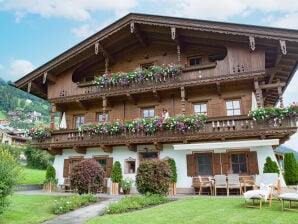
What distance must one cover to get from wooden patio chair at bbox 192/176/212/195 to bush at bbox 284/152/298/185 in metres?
5.34

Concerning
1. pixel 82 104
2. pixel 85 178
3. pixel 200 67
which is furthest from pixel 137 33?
pixel 85 178

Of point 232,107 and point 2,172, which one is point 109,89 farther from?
point 2,172

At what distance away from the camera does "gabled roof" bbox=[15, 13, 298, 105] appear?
44.5 feet

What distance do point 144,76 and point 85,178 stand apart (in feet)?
23.0

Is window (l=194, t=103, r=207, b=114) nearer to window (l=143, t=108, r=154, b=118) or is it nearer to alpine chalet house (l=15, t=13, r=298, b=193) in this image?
alpine chalet house (l=15, t=13, r=298, b=193)

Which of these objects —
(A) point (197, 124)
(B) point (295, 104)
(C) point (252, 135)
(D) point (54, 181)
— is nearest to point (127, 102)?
(A) point (197, 124)

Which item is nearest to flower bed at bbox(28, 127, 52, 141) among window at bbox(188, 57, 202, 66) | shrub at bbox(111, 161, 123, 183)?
shrub at bbox(111, 161, 123, 183)

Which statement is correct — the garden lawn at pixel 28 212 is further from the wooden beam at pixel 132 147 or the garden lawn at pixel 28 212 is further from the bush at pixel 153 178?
the wooden beam at pixel 132 147

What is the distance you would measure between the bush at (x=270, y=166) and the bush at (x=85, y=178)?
7.88 meters

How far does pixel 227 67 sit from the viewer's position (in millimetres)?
14422

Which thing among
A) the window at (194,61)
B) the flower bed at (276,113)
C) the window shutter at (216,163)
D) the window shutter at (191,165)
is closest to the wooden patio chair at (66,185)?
the window shutter at (191,165)

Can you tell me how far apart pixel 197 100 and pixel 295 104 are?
17.4ft

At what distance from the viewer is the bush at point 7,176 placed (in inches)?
303

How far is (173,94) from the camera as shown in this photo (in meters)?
16.2
